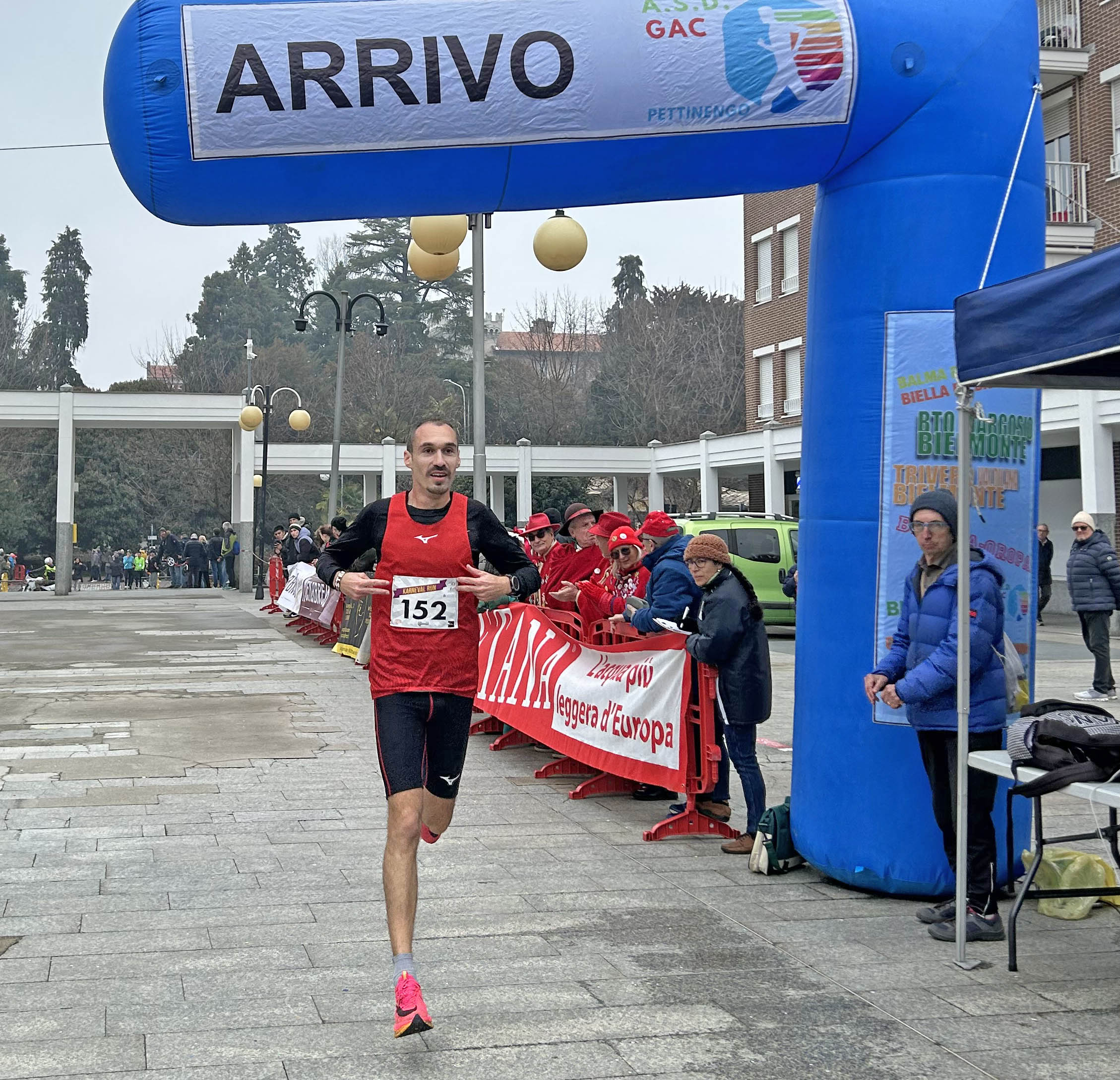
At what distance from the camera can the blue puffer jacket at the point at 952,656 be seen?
5461 millimetres

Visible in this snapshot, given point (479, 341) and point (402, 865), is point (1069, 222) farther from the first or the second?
point (402, 865)

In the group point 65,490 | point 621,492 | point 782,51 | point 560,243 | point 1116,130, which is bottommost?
point 65,490

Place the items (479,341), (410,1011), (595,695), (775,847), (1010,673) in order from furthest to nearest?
(479,341)
(595,695)
(775,847)
(1010,673)
(410,1011)

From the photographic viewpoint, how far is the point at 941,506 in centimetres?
561

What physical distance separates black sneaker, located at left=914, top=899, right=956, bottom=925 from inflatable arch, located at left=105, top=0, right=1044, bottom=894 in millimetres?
287

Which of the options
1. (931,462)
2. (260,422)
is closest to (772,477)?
(260,422)

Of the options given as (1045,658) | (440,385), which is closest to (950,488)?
(1045,658)

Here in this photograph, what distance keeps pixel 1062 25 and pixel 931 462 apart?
25.9m

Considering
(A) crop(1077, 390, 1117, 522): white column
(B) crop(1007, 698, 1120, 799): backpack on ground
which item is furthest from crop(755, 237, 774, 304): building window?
(B) crop(1007, 698, 1120, 799): backpack on ground

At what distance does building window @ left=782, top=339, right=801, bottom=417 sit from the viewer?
35.8m

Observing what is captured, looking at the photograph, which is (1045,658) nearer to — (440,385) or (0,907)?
(0,907)

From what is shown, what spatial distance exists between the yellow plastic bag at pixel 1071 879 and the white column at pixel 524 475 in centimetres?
4105

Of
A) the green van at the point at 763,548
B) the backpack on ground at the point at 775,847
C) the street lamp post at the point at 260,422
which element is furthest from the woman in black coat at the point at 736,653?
the street lamp post at the point at 260,422

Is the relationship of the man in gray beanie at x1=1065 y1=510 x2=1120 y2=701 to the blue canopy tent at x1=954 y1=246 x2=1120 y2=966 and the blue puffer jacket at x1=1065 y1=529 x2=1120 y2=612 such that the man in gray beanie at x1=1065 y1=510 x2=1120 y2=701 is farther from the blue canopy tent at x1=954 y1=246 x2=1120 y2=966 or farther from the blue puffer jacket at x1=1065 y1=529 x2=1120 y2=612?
the blue canopy tent at x1=954 y1=246 x2=1120 y2=966
